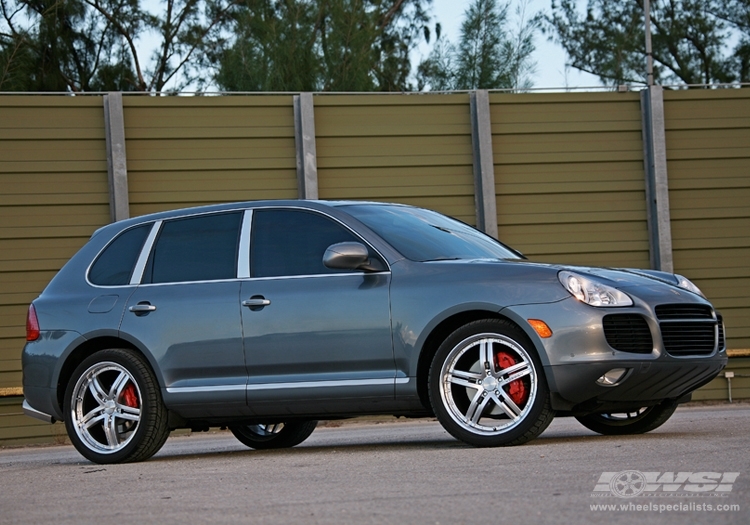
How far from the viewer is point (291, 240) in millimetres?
7867

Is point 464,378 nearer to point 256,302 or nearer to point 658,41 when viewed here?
point 256,302

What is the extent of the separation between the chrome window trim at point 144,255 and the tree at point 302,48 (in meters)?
8.08

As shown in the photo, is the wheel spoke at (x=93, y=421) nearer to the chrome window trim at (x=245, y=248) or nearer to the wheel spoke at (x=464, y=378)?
the chrome window trim at (x=245, y=248)

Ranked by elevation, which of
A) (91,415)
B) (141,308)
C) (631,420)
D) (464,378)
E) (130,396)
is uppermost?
(141,308)

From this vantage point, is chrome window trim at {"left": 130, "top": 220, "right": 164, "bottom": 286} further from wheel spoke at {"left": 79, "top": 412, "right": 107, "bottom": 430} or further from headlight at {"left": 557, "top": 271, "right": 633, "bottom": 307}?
headlight at {"left": 557, "top": 271, "right": 633, "bottom": 307}

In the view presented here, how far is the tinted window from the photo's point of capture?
27.5ft

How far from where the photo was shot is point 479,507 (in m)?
4.70

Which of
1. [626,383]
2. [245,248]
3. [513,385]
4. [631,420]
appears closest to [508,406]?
[513,385]

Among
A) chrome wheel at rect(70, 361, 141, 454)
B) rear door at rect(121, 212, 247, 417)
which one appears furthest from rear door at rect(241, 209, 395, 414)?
chrome wheel at rect(70, 361, 141, 454)

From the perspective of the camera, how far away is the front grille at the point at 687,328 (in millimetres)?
7066

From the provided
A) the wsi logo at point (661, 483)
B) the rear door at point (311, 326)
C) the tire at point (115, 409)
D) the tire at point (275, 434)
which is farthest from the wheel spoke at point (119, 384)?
the wsi logo at point (661, 483)

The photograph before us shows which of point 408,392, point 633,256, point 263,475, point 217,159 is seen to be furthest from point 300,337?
point 633,256

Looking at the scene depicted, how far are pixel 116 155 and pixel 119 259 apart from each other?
592cm

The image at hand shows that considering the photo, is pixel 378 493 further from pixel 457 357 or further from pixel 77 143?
pixel 77 143
